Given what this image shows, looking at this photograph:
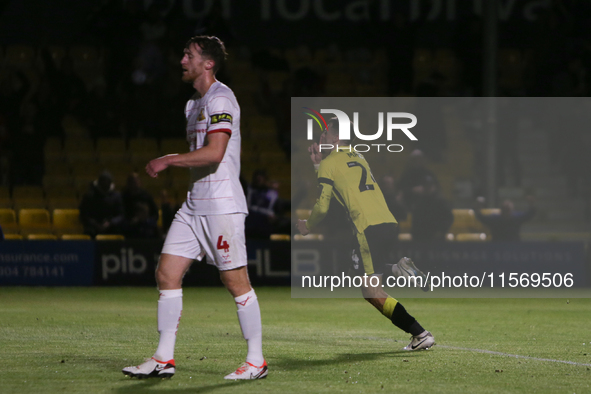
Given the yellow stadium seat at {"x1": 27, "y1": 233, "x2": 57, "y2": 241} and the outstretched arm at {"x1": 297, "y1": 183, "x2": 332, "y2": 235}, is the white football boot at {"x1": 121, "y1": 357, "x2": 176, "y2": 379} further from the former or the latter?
the yellow stadium seat at {"x1": 27, "y1": 233, "x2": 57, "y2": 241}

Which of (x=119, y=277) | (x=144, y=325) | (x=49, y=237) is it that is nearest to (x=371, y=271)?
(x=144, y=325)

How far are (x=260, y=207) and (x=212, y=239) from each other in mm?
8719

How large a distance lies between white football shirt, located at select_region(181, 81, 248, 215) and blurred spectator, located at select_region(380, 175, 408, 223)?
864cm

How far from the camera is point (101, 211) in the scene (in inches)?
569

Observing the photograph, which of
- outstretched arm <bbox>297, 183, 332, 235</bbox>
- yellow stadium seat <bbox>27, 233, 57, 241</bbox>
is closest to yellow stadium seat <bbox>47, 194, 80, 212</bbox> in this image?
yellow stadium seat <bbox>27, 233, 57, 241</bbox>

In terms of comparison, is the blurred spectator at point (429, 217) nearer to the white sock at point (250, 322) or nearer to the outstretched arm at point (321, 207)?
the outstretched arm at point (321, 207)

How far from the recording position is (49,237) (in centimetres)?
1503

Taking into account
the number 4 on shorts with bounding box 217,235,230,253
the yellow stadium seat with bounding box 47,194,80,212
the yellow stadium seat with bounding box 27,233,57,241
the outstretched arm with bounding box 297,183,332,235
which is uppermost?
the outstretched arm with bounding box 297,183,332,235

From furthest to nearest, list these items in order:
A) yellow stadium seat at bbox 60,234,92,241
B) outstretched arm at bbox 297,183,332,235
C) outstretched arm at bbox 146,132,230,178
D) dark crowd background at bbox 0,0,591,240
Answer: dark crowd background at bbox 0,0,591,240, yellow stadium seat at bbox 60,234,92,241, outstretched arm at bbox 297,183,332,235, outstretched arm at bbox 146,132,230,178

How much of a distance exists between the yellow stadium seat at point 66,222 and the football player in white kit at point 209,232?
9.93m

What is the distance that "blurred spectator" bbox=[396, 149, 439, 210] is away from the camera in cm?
1438

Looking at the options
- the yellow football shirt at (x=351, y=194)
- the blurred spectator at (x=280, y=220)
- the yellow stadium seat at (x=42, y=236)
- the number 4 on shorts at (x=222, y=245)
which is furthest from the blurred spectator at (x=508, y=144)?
the number 4 on shorts at (x=222, y=245)

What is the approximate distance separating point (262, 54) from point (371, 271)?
11.5 meters

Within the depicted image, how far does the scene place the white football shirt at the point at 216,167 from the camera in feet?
18.0
